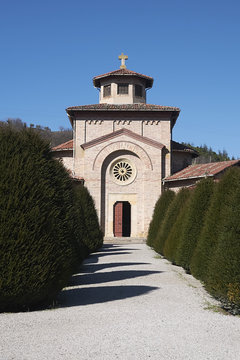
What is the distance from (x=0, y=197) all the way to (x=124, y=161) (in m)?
24.0

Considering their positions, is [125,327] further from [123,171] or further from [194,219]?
[123,171]

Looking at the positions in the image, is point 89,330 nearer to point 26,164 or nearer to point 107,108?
point 26,164

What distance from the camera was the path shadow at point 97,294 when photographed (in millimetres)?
7929

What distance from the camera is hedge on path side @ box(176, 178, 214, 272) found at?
1209cm

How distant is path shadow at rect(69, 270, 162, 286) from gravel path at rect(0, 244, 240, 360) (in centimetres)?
93

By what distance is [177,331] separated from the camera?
5754mm

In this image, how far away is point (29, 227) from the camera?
7055 mm

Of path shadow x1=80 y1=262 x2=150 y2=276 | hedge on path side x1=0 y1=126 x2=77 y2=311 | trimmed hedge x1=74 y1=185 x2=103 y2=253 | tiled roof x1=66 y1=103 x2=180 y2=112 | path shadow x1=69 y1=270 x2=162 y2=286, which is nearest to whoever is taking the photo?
hedge on path side x1=0 y1=126 x2=77 y2=311

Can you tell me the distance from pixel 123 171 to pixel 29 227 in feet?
78.5

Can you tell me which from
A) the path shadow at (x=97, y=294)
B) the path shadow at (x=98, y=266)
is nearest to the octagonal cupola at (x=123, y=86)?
the path shadow at (x=98, y=266)

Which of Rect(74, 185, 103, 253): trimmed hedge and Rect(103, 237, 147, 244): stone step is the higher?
Rect(74, 185, 103, 253): trimmed hedge

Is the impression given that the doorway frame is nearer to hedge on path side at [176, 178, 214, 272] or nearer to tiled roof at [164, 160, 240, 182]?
tiled roof at [164, 160, 240, 182]

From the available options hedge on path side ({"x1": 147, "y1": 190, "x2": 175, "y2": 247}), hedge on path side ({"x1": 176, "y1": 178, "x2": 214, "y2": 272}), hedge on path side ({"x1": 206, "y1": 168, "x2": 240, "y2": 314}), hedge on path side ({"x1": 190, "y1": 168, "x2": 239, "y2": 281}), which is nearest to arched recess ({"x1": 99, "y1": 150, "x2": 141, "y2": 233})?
hedge on path side ({"x1": 147, "y1": 190, "x2": 175, "y2": 247})

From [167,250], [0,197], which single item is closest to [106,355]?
[0,197]
